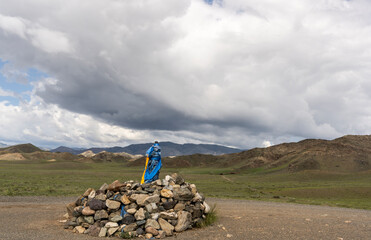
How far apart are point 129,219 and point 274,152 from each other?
138013mm

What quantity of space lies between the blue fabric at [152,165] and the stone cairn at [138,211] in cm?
181

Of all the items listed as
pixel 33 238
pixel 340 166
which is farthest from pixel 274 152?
pixel 33 238

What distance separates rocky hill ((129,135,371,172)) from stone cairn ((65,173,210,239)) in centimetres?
9269

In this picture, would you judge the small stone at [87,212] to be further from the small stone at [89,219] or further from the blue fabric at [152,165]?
the blue fabric at [152,165]

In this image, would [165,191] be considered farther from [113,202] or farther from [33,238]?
[33,238]

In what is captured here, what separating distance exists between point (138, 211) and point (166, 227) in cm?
176

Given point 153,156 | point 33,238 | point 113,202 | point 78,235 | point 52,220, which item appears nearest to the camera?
point 33,238

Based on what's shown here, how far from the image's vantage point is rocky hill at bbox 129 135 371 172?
10007cm

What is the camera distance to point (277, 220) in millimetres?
16547

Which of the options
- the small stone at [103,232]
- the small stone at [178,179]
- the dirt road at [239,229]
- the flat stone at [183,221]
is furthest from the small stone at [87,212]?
the small stone at [178,179]

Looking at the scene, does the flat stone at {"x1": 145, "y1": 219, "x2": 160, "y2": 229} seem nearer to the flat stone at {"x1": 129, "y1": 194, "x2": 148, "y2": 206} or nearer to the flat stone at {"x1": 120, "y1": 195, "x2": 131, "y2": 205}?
the flat stone at {"x1": 129, "y1": 194, "x2": 148, "y2": 206}

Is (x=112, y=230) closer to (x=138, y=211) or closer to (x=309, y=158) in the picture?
(x=138, y=211)

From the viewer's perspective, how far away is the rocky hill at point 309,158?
328 feet

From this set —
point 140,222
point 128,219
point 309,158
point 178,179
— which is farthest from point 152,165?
point 309,158
